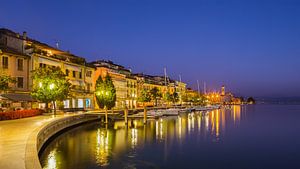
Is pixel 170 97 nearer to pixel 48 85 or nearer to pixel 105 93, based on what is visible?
pixel 105 93

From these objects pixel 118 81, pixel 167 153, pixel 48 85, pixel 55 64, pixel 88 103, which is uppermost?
pixel 55 64

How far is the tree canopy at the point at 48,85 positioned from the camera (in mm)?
47562

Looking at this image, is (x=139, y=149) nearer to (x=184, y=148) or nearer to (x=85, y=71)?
(x=184, y=148)

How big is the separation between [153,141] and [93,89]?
46726 millimetres

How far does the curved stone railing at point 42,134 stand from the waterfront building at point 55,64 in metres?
10.6

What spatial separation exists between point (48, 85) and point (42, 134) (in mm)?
21695

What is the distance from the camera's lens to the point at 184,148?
32.8 m

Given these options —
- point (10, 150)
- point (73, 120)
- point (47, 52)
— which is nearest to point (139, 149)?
point (10, 150)

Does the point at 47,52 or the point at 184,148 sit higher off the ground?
the point at 47,52

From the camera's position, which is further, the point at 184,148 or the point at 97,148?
the point at 184,148

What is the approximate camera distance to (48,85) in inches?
1887

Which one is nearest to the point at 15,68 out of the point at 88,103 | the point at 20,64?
the point at 20,64

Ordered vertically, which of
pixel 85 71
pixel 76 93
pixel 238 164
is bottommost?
pixel 238 164

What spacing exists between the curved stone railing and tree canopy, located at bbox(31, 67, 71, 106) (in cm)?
480
